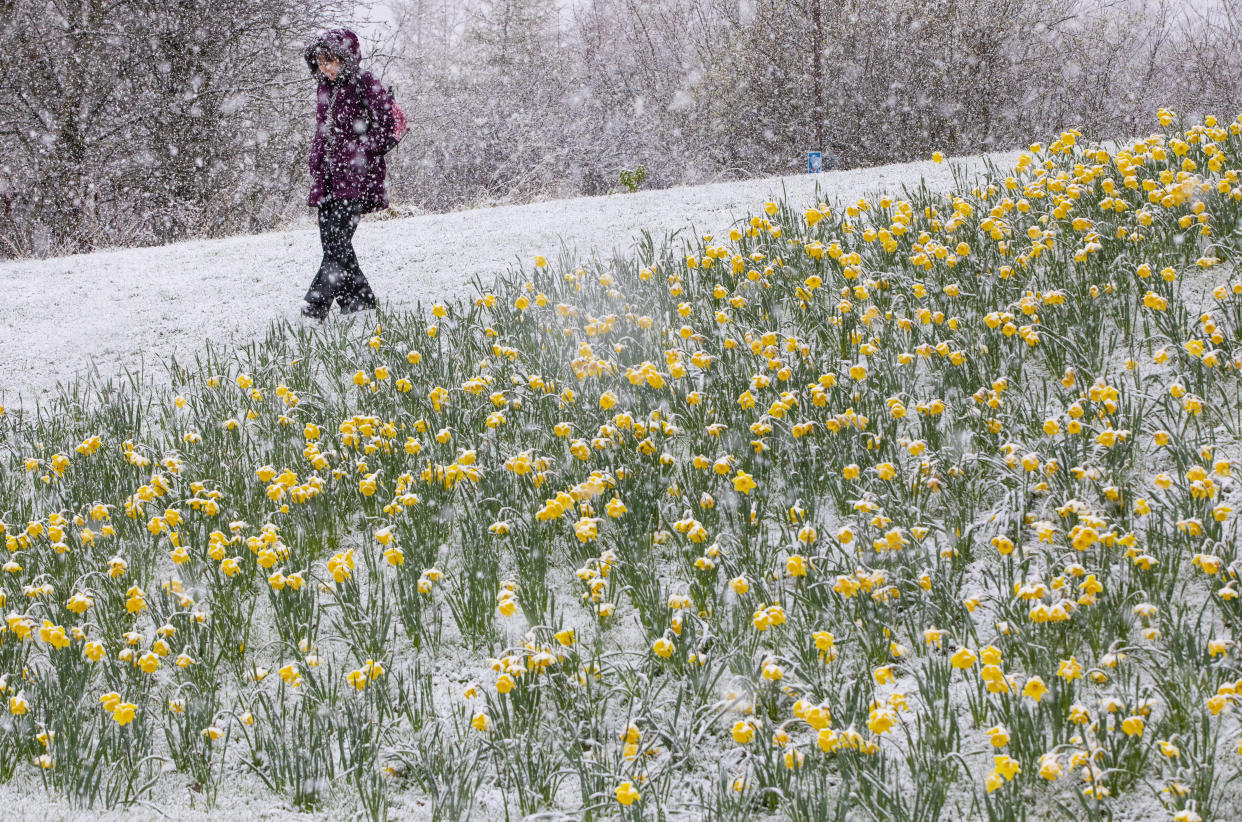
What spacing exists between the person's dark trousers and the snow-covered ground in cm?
21

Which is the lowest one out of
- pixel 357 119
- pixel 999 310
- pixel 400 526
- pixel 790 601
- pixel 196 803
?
pixel 196 803

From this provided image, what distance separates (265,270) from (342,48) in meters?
3.04

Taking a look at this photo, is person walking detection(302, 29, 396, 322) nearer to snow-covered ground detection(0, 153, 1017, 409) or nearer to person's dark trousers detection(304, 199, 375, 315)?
person's dark trousers detection(304, 199, 375, 315)

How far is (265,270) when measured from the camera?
8867 mm

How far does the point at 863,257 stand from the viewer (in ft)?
18.1

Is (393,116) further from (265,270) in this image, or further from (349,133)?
(265,270)

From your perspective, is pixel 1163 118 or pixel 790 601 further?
pixel 1163 118

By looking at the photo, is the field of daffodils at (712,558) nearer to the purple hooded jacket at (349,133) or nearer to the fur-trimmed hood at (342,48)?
the purple hooded jacket at (349,133)

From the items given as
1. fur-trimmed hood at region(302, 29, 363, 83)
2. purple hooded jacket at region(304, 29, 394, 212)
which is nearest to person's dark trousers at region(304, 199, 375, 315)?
purple hooded jacket at region(304, 29, 394, 212)

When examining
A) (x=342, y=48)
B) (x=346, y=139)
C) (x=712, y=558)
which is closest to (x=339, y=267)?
(x=346, y=139)

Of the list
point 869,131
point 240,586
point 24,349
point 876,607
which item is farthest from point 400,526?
point 869,131

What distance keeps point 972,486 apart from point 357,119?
192 inches

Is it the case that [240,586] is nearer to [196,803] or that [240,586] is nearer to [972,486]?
[196,803]

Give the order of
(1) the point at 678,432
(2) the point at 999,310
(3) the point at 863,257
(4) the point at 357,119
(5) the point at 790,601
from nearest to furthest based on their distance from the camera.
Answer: (5) the point at 790,601, (1) the point at 678,432, (2) the point at 999,310, (3) the point at 863,257, (4) the point at 357,119
